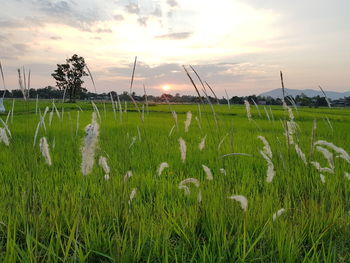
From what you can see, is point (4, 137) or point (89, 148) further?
point (4, 137)

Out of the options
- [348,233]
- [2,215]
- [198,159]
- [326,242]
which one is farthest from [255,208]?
[198,159]

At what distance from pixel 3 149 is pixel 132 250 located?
15.2 feet

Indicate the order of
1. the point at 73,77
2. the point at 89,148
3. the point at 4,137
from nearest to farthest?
the point at 89,148, the point at 4,137, the point at 73,77

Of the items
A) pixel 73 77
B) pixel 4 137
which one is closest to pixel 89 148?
pixel 4 137

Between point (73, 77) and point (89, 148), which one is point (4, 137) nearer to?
point (89, 148)

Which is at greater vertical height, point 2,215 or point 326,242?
point 2,215

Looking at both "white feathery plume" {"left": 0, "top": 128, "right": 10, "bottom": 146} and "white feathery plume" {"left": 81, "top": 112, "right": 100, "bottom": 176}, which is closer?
"white feathery plume" {"left": 81, "top": 112, "right": 100, "bottom": 176}

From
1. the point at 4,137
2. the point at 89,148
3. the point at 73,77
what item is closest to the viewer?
the point at 89,148

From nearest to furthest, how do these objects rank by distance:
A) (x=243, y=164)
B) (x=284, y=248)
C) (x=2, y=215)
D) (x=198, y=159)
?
(x=284, y=248), (x=2, y=215), (x=243, y=164), (x=198, y=159)

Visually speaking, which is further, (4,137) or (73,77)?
(73,77)

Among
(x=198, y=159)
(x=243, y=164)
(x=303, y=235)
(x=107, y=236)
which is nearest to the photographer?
(x=107, y=236)

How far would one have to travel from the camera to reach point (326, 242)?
206 cm

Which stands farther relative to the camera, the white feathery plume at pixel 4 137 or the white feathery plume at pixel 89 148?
the white feathery plume at pixel 4 137

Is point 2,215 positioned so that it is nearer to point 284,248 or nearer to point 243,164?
point 284,248
